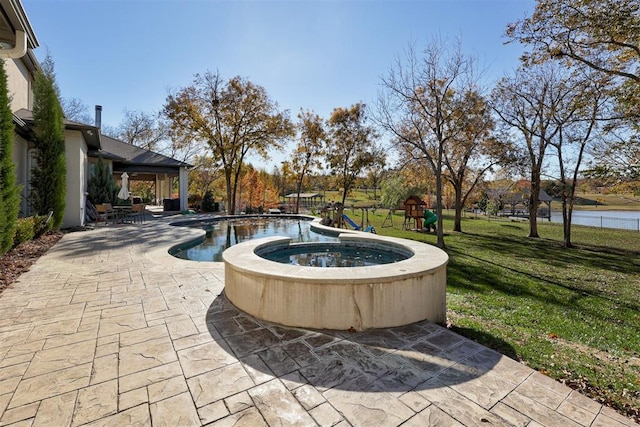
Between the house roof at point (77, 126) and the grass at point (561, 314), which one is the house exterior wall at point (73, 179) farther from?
the grass at point (561, 314)

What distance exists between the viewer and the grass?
271 centimetres

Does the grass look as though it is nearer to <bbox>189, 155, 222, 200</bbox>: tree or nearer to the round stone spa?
the round stone spa

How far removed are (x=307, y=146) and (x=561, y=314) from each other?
65.1 feet

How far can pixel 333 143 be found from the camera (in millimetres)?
22359

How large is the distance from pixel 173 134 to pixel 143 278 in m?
17.6

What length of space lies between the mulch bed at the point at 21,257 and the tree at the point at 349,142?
16374 millimetres

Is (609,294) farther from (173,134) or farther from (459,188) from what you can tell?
(173,134)

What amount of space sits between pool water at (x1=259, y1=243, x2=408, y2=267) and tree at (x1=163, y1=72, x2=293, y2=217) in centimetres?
1374

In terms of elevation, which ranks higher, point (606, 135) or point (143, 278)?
point (606, 135)

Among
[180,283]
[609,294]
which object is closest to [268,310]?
[180,283]

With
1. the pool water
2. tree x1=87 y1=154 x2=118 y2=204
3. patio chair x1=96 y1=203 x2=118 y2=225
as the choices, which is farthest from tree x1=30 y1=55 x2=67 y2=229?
the pool water

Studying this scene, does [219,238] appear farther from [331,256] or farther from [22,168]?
[22,168]

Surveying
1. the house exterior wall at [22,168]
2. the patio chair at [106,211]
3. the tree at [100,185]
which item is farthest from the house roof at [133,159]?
the house exterior wall at [22,168]

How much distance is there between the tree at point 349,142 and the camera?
21547mm
